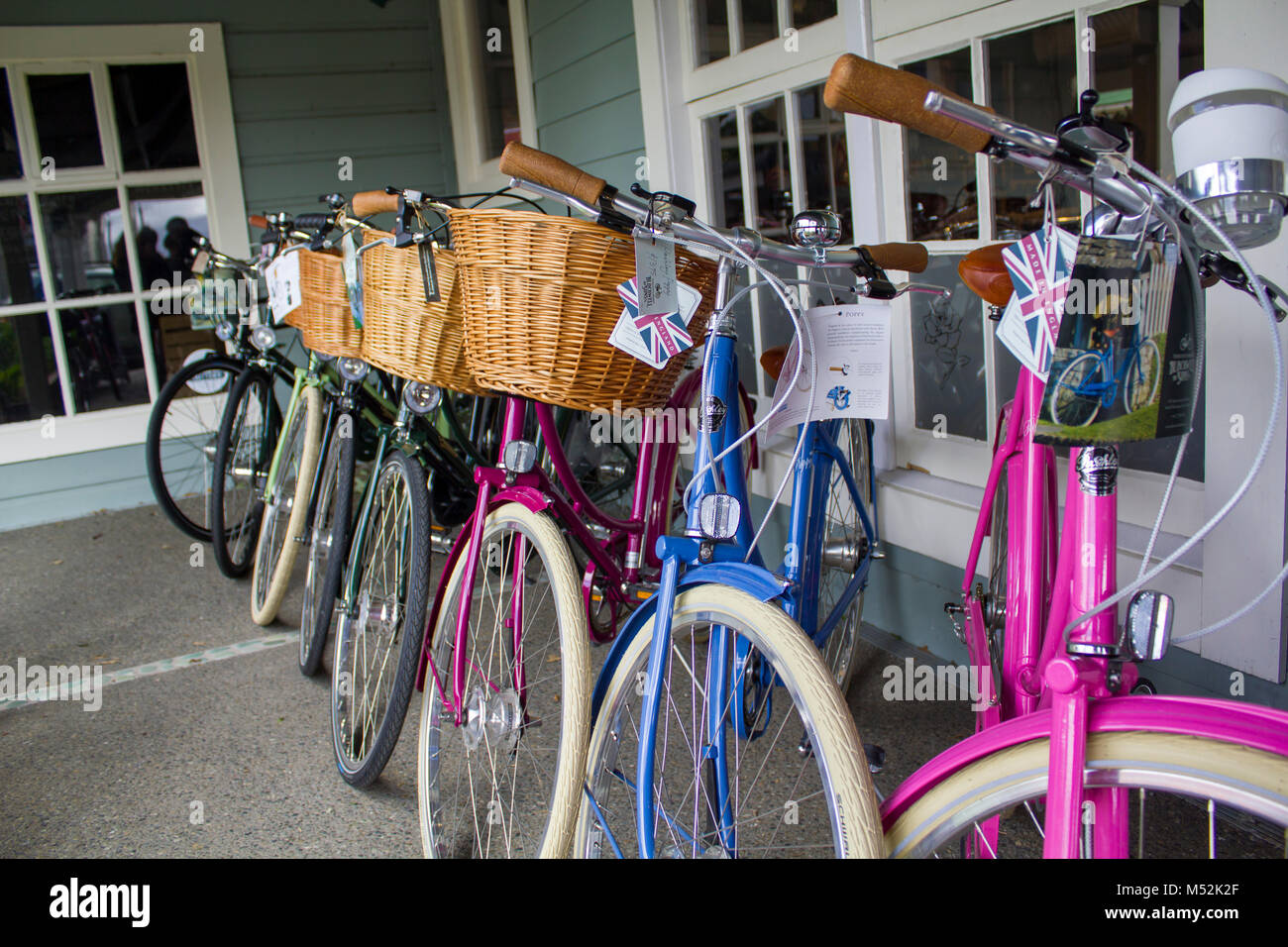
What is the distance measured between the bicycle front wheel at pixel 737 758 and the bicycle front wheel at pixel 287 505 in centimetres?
124

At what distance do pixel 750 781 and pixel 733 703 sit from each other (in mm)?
565

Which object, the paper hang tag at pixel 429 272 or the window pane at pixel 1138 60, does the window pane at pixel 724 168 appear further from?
the paper hang tag at pixel 429 272

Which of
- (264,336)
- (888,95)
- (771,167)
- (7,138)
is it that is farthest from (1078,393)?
(7,138)

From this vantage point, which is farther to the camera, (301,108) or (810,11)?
(301,108)

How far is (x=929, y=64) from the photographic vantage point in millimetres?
2287

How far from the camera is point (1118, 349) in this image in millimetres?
923

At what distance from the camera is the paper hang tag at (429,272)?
5.75 ft

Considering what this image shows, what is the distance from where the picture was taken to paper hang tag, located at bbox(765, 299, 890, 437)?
156 centimetres

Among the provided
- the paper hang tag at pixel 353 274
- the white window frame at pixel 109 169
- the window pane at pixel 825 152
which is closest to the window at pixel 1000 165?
the window pane at pixel 825 152

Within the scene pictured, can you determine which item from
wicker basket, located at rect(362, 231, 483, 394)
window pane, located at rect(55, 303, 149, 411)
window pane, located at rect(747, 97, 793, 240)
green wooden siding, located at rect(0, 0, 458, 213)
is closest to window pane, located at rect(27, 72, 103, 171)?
green wooden siding, located at rect(0, 0, 458, 213)

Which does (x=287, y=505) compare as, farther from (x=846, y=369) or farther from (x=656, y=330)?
(x=846, y=369)

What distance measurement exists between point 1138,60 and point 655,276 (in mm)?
1412

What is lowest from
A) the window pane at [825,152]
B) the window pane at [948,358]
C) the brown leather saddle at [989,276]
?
the window pane at [948,358]
